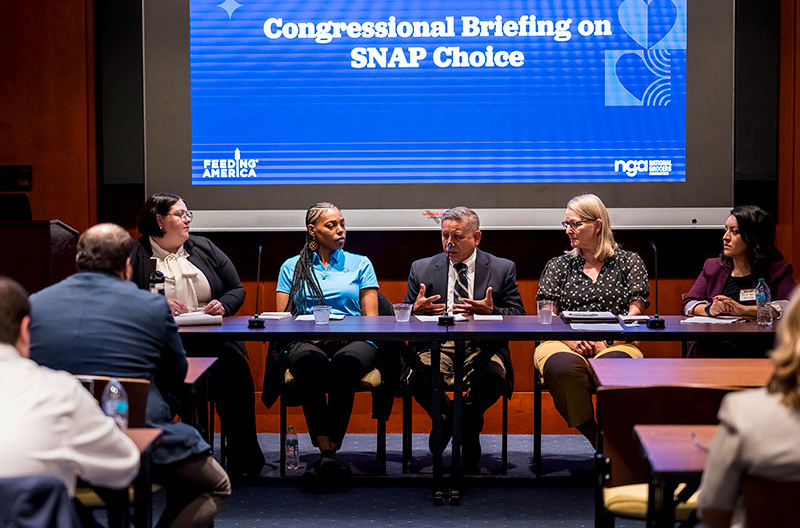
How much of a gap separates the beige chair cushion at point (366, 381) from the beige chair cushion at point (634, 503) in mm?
1891

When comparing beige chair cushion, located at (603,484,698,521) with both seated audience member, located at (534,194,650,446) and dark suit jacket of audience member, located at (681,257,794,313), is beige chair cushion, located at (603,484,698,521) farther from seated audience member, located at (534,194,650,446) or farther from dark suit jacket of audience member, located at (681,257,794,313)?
dark suit jacket of audience member, located at (681,257,794,313)

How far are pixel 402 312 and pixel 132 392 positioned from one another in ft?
6.18

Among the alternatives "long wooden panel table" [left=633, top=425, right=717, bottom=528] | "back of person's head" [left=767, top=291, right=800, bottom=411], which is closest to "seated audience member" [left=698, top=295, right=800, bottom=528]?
"back of person's head" [left=767, top=291, right=800, bottom=411]

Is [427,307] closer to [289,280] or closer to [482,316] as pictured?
[482,316]

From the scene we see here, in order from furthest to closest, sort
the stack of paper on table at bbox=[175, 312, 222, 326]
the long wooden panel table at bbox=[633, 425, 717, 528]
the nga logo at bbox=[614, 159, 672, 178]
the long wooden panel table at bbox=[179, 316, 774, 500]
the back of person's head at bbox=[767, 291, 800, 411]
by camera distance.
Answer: the nga logo at bbox=[614, 159, 672, 178] < the stack of paper on table at bbox=[175, 312, 222, 326] < the long wooden panel table at bbox=[179, 316, 774, 500] < the long wooden panel table at bbox=[633, 425, 717, 528] < the back of person's head at bbox=[767, 291, 800, 411]

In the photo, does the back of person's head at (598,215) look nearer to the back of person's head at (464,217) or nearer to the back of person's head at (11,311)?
the back of person's head at (464,217)

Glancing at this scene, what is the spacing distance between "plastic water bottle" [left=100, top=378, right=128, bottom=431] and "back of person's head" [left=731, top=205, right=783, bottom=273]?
322 centimetres

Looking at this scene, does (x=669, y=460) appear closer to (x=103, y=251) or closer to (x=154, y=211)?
(x=103, y=251)

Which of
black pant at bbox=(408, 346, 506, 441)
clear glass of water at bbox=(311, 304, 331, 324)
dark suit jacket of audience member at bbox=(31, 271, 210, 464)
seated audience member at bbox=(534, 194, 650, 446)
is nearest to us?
dark suit jacket of audience member at bbox=(31, 271, 210, 464)

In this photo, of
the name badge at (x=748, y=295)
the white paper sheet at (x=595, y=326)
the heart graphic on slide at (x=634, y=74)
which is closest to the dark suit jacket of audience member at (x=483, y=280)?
the white paper sheet at (x=595, y=326)

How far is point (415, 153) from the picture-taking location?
5613mm

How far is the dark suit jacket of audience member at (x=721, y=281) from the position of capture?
4.47 meters

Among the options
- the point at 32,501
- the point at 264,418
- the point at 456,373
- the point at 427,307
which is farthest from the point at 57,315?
the point at 264,418

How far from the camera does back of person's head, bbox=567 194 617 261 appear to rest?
4.66 meters
